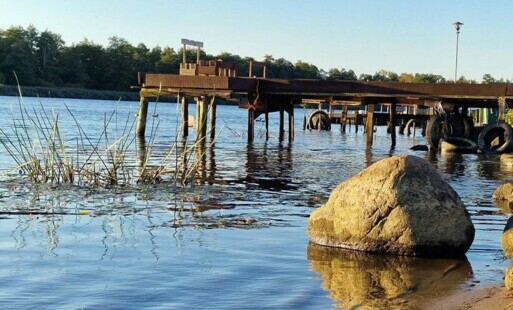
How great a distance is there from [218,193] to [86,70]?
145 metres

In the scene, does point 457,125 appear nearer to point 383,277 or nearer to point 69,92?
point 383,277

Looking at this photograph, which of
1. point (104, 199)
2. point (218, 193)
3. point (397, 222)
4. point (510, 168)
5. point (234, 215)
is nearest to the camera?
point (397, 222)

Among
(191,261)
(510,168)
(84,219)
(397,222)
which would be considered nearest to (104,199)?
(84,219)

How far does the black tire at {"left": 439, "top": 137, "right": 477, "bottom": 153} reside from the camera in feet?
119

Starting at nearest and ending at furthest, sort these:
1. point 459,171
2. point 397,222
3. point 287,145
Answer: point 397,222
point 459,171
point 287,145

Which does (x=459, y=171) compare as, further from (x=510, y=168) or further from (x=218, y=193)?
(x=218, y=193)

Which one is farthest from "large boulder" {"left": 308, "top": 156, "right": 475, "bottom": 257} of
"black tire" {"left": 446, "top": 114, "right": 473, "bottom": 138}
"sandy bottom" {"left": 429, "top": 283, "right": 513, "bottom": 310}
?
"black tire" {"left": 446, "top": 114, "right": 473, "bottom": 138}

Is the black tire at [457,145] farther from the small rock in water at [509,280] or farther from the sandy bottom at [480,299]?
the small rock in water at [509,280]

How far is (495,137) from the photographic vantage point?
3631 centimetres

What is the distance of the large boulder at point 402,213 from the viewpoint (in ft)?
37.3

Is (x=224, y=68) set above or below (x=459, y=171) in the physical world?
above

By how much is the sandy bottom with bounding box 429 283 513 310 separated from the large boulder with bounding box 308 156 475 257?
1.76 metres

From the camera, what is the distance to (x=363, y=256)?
11.6m

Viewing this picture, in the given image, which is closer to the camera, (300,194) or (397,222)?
(397,222)
